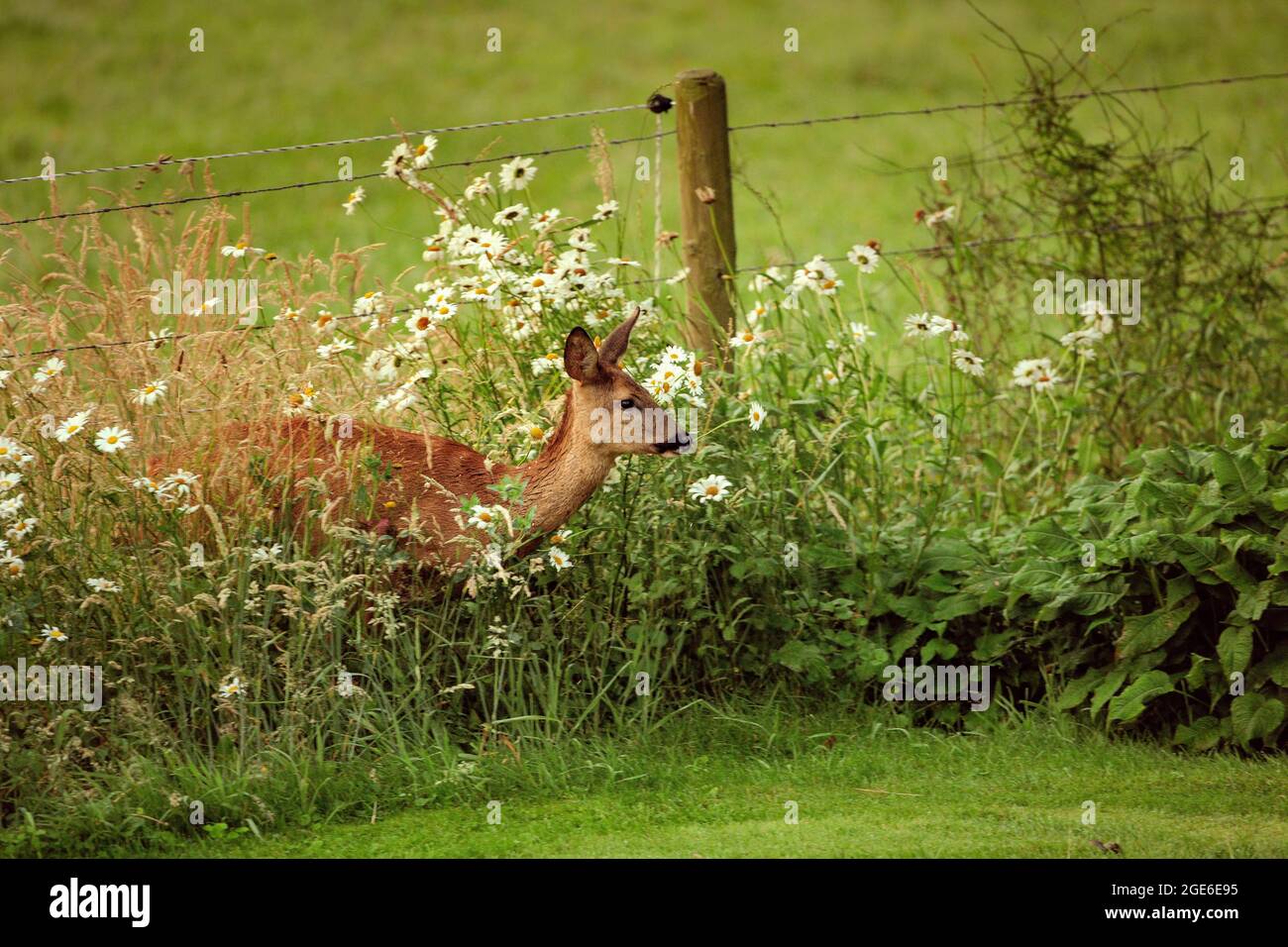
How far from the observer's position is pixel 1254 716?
19.3 feet

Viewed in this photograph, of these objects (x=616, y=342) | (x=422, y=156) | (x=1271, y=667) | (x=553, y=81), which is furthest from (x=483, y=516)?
(x=553, y=81)

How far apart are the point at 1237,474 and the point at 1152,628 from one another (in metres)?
0.67

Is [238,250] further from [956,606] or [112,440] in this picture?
[956,606]

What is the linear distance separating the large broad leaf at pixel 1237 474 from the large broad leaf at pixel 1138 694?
0.76m

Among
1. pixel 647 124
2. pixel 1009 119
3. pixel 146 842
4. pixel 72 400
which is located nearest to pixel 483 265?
pixel 72 400

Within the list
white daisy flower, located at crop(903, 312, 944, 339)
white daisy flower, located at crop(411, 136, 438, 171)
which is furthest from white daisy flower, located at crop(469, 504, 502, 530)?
white daisy flower, located at crop(903, 312, 944, 339)

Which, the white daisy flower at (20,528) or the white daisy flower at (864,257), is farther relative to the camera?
the white daisy flower at (864,257)

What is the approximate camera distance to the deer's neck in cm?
608

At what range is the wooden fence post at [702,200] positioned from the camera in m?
7.45

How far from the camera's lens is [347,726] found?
5.77 meters

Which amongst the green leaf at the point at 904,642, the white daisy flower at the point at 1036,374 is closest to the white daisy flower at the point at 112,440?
the green leaf at the point at 904,642

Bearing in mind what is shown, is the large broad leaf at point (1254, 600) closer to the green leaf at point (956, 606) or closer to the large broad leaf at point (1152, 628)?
the large broad leaf at point (1152, 628)

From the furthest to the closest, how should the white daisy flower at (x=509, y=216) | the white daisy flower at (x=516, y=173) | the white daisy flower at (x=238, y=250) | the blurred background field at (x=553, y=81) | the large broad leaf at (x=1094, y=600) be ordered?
1. the blurred background field at (x=553, y=81)
2. the white daisy flower at (x=516, y=173)
3. the white daisy flower at (x=509, y=216)
4. the white daisy flower at (x=238, y=250)
5. the large broad leaf at (x=1094, y=600)

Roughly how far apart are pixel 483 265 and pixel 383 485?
3.37 feet
